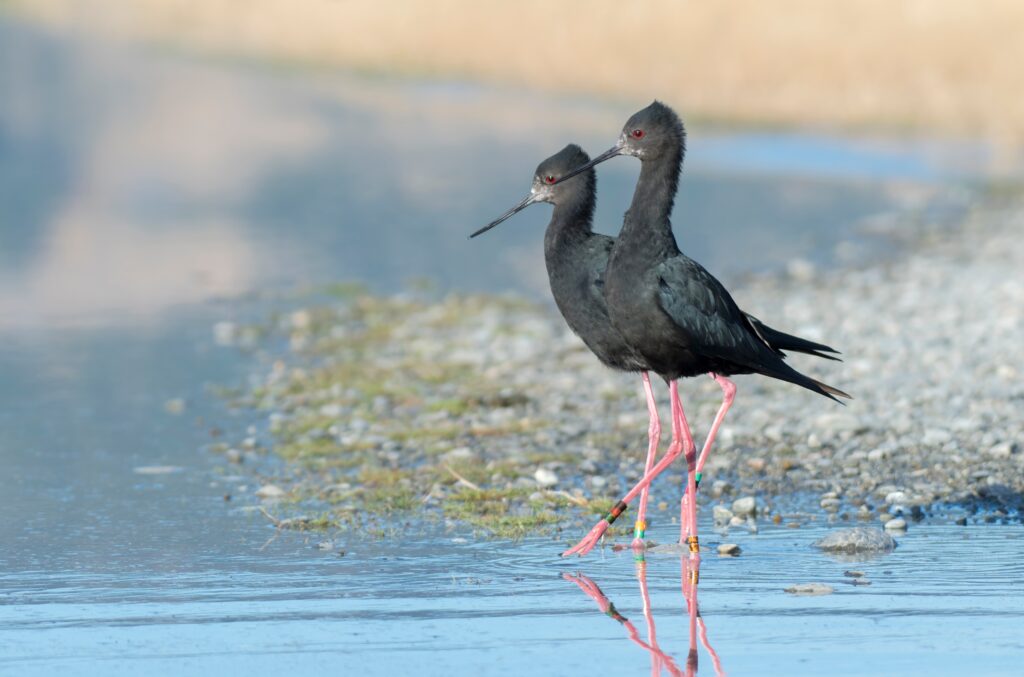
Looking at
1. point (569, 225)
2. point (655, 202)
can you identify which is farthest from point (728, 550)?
point (569, 225)

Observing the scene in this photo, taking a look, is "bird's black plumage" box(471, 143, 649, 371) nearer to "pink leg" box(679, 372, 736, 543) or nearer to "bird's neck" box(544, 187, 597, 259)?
"bird's neck" box(544, 187, 597, 259)

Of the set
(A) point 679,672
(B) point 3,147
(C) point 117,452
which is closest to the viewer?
(A) point 679,672

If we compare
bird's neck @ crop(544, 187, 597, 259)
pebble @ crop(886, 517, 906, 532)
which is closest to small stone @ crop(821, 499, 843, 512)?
pebble @ crop(886, 517, 906, 532)

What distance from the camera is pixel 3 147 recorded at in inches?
854

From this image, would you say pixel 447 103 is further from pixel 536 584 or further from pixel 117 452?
pixel 536 584

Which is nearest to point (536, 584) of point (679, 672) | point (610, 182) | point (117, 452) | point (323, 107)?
point (679, 672)

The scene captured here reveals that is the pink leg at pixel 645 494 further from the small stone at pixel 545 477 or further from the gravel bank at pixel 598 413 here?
the small stone at pixel 545 477

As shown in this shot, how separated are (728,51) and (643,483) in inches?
854

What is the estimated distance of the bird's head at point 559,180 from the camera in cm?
782

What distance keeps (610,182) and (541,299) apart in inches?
241

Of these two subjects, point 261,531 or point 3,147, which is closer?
point 261,531

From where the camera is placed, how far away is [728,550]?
666 centimetres

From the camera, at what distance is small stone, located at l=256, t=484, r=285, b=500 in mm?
7727

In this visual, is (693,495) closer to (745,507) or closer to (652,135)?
(745,507)
